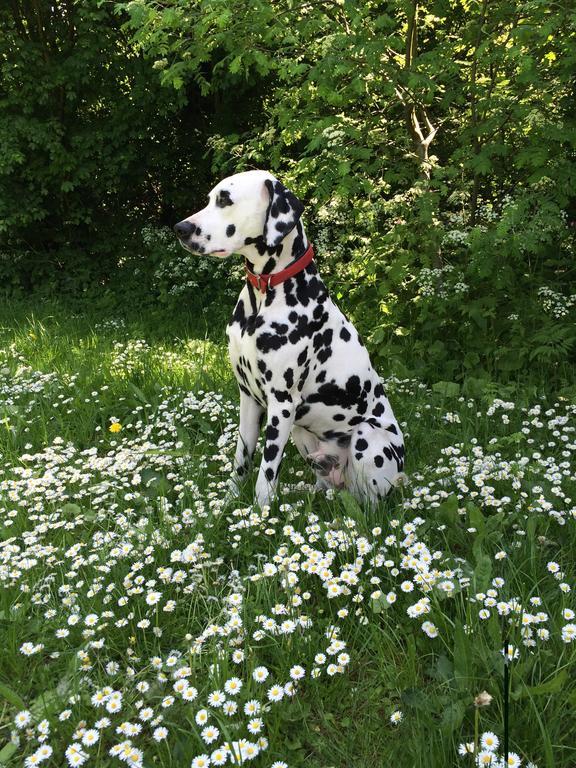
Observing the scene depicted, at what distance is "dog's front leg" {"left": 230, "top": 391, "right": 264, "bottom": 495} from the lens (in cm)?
333

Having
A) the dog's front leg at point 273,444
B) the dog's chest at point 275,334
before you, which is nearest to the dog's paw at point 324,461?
the dog's front leg at point 273,444

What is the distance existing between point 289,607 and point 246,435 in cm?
121

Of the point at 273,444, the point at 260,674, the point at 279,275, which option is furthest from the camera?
the point at 273,444

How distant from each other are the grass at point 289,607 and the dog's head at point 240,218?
1.27 meters

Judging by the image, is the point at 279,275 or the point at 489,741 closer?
the point at 489,741

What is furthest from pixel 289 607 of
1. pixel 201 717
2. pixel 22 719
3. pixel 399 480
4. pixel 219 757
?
pixel 399 480

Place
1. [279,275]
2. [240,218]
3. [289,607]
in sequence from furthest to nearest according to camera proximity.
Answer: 1. [279,275]
2. [240,218]
3. [289,607]

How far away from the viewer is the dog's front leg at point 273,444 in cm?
300

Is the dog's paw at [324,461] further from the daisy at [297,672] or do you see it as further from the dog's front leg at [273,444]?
the daisy at [297,672]

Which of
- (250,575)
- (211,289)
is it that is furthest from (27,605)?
(211,289)

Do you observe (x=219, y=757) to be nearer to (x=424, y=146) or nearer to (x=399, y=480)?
(x=399, y=480)

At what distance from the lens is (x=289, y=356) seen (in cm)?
293

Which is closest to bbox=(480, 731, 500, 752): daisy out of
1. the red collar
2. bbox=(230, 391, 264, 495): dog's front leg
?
bbox=(230, 391, 264, 495): dog's front leg

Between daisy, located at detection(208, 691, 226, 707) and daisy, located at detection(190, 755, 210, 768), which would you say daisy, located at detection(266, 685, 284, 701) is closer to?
daisy, located at detection(208, 691, 226, 707)
